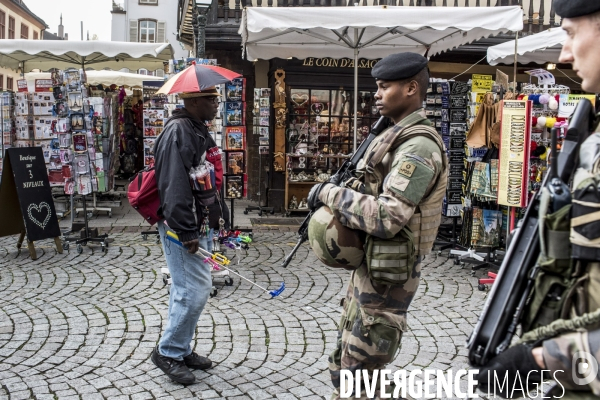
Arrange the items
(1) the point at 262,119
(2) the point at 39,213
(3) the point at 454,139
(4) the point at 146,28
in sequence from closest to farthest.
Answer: (2) the point at 39,213 → (3) the point at 454,139 → (1) the point at 262,119 → (4) the point at 146,28

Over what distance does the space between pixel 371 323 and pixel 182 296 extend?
166 cm

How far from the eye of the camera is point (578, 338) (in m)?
1.49

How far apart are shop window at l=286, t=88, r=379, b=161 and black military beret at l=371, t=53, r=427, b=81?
8.26m

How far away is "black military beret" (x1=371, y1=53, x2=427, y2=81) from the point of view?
265 centimetres

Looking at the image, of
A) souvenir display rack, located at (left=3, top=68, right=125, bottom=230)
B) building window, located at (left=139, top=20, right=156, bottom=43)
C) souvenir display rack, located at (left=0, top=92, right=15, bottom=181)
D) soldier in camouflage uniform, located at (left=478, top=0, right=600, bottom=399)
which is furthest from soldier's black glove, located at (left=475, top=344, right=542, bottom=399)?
building window, located at (left=139, top=20, right=156, bottom=43)

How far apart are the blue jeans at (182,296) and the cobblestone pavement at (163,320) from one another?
0.27 metres

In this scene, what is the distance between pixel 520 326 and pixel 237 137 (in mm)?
6496

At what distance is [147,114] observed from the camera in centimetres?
946

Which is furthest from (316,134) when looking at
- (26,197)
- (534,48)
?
(26,197)

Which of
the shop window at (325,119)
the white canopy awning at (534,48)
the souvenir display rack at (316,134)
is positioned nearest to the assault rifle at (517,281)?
the white canopy awning at (534,48)

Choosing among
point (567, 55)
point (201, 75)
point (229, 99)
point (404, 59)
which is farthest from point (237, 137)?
point (567, 55)

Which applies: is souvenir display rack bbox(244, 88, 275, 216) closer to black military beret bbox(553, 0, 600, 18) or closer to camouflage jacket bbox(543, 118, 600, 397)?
black military beret bbox(553, 0, 600, 18)

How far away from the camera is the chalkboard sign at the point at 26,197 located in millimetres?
7168

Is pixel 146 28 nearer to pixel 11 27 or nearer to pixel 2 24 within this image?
pixel 2 24
